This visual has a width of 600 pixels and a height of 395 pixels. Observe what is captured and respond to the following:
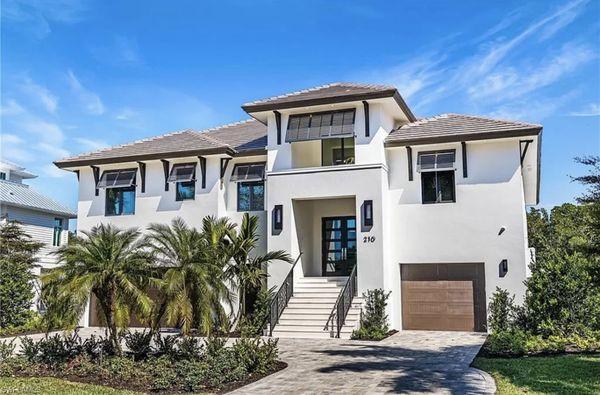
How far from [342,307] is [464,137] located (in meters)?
6.79

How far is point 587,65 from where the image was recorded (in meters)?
13.3

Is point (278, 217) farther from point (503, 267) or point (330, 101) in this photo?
point (503, 267)

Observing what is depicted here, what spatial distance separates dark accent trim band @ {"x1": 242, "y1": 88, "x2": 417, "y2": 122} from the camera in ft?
57.7

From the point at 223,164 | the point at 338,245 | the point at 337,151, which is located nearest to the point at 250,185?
the point at 223,164

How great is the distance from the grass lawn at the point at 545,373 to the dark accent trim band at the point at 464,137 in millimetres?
7540

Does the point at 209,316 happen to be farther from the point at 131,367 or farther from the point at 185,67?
Result: the point at 185,67

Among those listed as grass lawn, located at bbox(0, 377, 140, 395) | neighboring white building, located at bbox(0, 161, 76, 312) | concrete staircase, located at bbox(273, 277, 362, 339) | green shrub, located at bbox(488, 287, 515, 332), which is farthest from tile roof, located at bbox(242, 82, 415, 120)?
neighboring white building, located at bbox(0, 161, 76, 312)

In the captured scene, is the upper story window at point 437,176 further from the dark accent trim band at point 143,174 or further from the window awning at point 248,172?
the dark accent trim band at point 143,174

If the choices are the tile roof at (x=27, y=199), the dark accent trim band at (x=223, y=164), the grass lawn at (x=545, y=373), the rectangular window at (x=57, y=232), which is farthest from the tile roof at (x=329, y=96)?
the rectangular window at (x=57, y=232)

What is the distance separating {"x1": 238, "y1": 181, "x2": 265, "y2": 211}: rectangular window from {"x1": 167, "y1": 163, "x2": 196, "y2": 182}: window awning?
1.82 meters

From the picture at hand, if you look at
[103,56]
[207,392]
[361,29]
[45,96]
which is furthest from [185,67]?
[207,392]

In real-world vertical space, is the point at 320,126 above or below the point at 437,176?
above

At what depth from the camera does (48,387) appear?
9.33 meters

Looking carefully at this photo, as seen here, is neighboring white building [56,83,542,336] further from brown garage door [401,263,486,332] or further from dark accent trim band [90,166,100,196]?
dark accent trim band [90,166,100,196]
